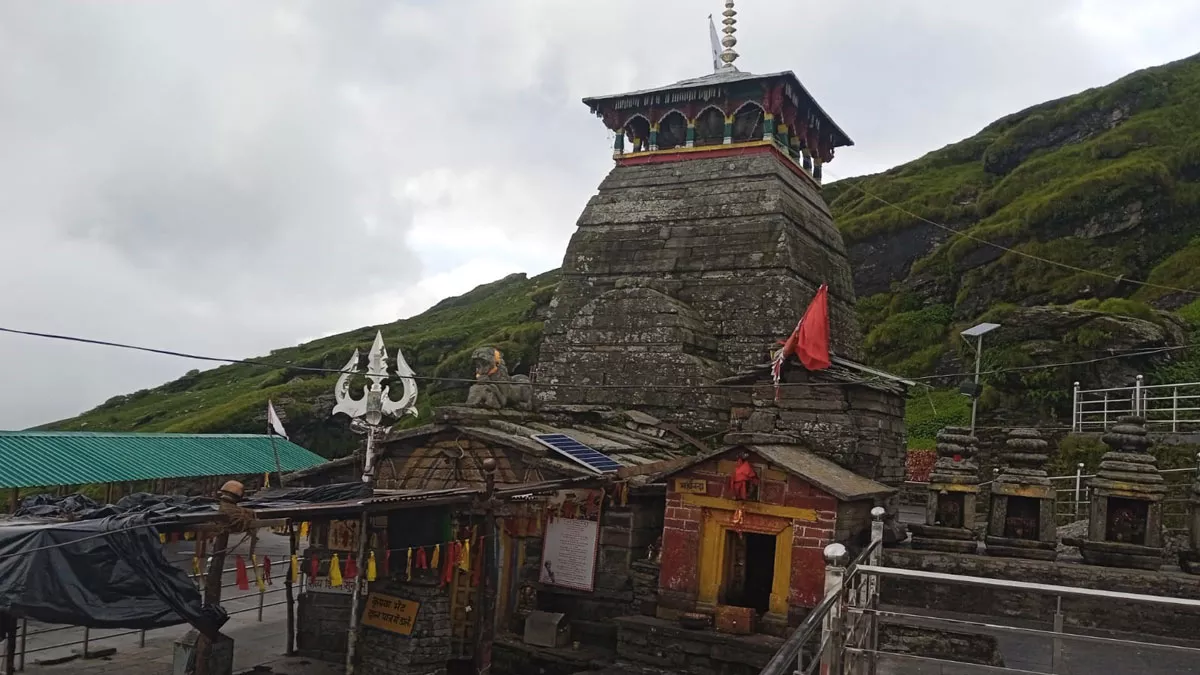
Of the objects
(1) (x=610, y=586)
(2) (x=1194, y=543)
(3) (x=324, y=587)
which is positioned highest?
(2) (x=1194, y=543)

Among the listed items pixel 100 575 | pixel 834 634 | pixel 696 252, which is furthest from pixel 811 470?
pixel 696 252

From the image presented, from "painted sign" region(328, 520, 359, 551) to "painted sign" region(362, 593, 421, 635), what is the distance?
42.9 inches

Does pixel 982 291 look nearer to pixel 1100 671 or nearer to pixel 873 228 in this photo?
pixel 873 228

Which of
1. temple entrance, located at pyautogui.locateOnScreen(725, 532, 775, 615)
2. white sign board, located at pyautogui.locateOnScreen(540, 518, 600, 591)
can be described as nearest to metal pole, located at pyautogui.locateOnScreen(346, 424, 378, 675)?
white sign board, located at pyautogui.locateOnScreen(540, 518, 600, 591)

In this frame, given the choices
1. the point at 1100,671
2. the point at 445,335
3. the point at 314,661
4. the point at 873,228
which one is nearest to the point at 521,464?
the point at 314,661

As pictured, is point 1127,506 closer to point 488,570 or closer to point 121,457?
point 488,570

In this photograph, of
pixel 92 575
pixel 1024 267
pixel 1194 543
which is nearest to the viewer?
pixel 92 575

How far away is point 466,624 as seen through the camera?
45.9ft

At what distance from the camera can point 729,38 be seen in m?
23.6

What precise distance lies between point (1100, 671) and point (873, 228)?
1475 inches

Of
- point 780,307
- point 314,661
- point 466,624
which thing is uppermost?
point 780,307

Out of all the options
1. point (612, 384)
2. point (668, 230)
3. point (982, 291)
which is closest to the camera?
point (612, 384)

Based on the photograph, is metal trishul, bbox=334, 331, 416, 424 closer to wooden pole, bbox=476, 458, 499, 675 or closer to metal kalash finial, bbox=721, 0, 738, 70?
wooden pole, bbox=476, 458, 499, 675

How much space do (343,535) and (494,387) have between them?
383 cm
